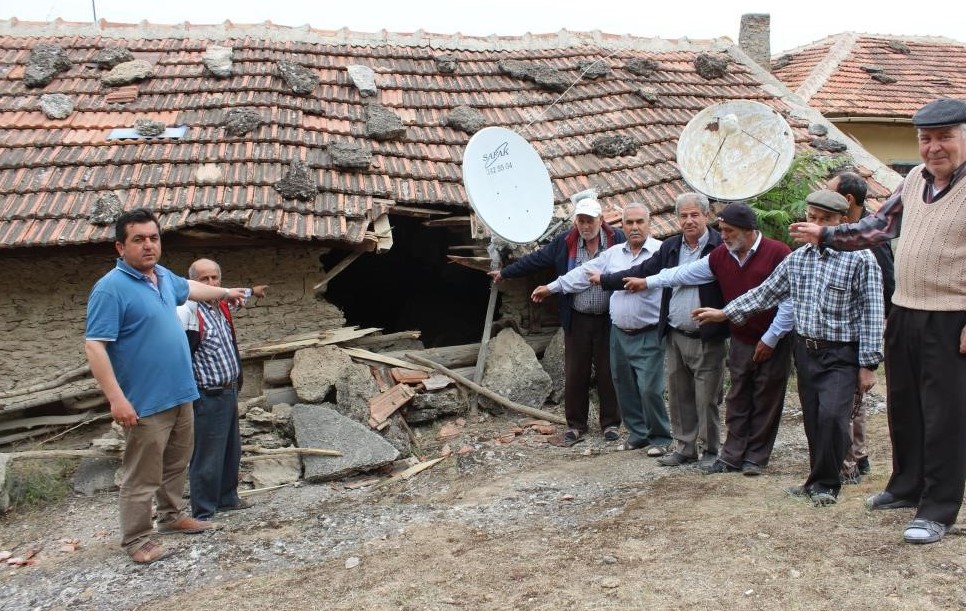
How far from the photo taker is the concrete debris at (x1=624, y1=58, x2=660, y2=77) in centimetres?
1047

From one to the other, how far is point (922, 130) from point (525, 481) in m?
3.49

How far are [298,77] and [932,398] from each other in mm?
7317

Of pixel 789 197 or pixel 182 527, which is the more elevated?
pixel 789 197

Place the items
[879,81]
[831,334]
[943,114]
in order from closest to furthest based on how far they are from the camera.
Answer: [943,114]
[831,334]
[879,81]

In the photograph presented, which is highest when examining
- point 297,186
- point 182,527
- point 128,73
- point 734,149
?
point 128,73

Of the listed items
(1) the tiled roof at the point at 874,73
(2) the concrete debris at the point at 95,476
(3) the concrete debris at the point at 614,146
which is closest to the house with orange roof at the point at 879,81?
(1) the tiled roof at the point at 874,73

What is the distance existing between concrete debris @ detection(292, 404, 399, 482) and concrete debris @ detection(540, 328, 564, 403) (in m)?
1.98

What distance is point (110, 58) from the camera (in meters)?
9.09

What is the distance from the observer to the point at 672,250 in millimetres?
5695

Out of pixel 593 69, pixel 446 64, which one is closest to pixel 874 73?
pixel 593 69

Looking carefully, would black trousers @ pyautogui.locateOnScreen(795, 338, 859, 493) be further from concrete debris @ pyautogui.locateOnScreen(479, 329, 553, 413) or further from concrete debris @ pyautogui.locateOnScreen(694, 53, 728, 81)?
concrete debris @ pyautogui.locateOnScreen(694, 53, 728, 81)

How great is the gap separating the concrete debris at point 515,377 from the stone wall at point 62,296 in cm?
209

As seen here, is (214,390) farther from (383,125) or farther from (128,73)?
(128,73)

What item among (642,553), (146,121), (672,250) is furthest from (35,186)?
(642,553)
